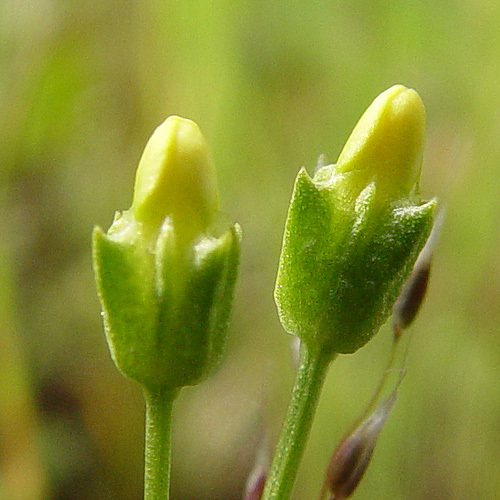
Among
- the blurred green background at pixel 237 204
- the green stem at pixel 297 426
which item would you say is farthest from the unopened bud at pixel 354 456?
the blurred green background at pixel 237 204

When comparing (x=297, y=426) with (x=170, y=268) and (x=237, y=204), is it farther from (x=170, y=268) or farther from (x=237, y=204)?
(x=237, y=204)


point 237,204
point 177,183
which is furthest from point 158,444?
point 237,204

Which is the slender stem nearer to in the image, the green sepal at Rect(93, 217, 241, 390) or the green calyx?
the green sepal at Rect(93, 217, 241, 390)

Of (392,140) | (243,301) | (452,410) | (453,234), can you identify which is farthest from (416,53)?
(392,140)

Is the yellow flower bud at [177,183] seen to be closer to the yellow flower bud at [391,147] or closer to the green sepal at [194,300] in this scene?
the green sepal at [194,300]

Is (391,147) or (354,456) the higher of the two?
(391,147)
